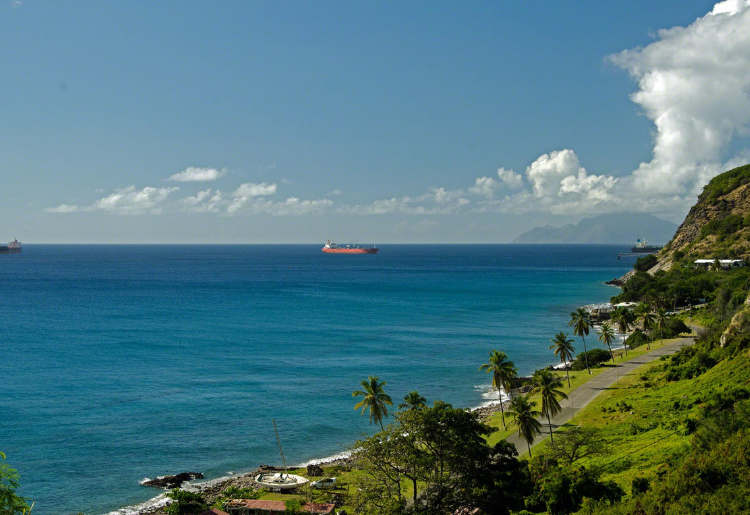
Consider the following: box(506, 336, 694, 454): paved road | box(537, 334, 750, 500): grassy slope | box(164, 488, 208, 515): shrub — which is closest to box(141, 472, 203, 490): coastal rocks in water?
box(164, 488, 208, 515): shrub

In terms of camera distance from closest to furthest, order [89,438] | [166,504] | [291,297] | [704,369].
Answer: [166,504]
[89,438]
[704,369]
[291,297]

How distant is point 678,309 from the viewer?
128000mm

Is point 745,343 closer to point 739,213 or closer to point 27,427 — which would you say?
point 27,427

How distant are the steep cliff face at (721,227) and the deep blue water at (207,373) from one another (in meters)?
37.4

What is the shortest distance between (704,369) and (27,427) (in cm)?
7119

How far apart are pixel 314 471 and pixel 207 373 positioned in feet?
123

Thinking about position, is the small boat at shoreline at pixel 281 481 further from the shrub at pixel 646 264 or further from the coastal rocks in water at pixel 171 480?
the shrub at pixel 646 264

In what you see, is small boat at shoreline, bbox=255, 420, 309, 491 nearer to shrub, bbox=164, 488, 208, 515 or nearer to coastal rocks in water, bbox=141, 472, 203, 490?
coastal rocks in water, bbox=141, 472, 203, 490

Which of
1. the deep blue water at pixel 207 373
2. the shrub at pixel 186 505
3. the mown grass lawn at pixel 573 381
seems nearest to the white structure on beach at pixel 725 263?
the deep blue water at pixel 207 373

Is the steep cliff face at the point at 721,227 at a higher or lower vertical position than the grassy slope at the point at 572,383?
higher

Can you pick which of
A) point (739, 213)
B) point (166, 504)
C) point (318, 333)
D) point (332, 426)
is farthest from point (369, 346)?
point (739, 213)

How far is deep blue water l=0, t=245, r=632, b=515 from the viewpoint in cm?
5362

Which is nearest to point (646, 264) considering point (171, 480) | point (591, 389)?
point (591, 389)

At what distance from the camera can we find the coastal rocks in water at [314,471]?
163 feet
